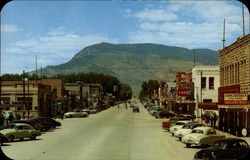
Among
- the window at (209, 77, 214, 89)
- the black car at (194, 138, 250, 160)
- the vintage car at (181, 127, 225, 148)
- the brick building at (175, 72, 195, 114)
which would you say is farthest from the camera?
the brick building at (175, 72, 195, 114)

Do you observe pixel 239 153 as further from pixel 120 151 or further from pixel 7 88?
pixel 7 88

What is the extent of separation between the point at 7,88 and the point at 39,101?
618cm

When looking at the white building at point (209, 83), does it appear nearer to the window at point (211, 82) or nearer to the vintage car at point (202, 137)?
the window at point (211, 82)

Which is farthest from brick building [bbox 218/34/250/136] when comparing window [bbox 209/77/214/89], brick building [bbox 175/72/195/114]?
brick building [bbox 175/72/195/114]

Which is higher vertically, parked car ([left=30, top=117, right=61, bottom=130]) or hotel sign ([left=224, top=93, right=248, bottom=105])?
hotel sign ([left=224, top=93, right=248, bottom=105])

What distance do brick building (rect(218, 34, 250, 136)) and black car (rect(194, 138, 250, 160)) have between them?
13335 millimetres

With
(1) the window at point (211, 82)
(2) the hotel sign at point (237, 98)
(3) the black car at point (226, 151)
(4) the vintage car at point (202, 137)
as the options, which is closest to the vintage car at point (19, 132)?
(4) the vintage car at point (202, 137)

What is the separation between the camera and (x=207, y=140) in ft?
95.6

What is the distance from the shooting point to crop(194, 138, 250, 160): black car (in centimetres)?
1805

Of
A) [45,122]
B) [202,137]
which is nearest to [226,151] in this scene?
[202,137]

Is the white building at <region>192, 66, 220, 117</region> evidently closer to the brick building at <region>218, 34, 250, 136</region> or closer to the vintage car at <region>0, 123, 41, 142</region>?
the brick building at <region>218, 34, 250, 136</region>

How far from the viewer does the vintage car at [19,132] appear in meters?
34.1

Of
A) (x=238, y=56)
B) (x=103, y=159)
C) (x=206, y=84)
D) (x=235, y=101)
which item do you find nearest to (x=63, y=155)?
(x=103, y=159)

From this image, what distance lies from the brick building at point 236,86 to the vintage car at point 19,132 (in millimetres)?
16311
